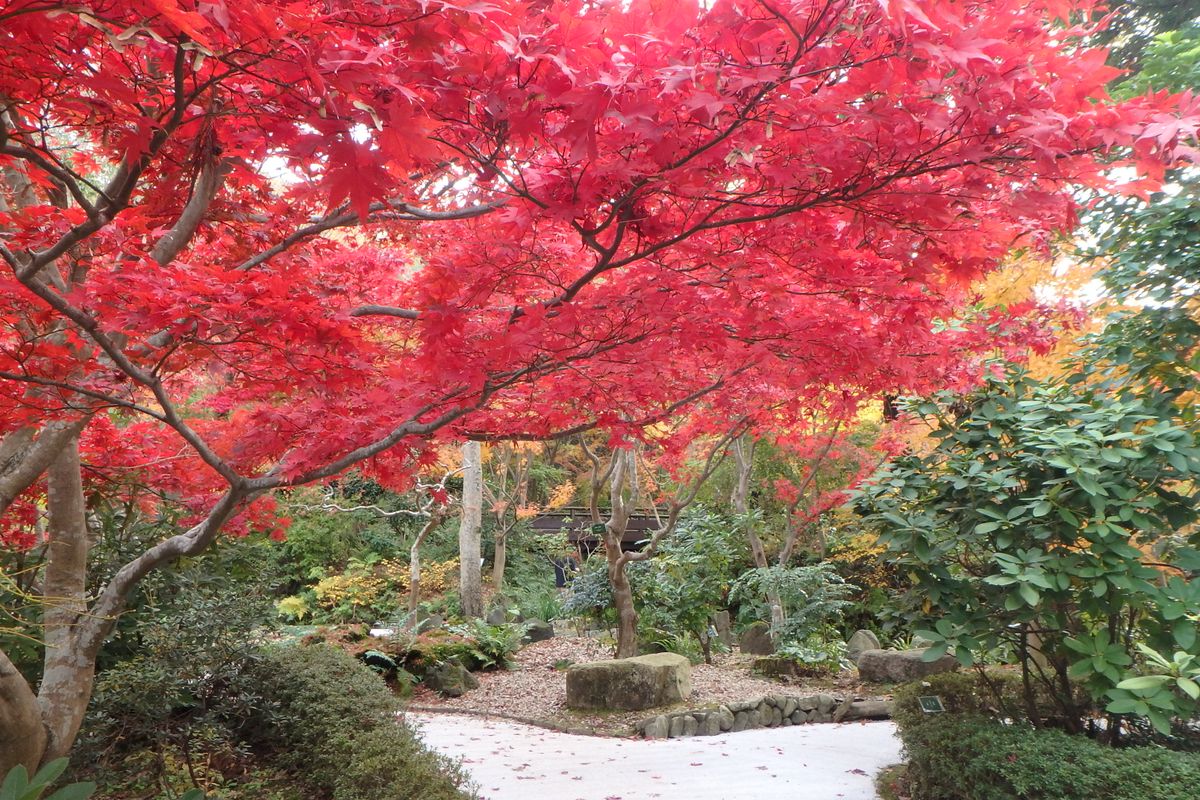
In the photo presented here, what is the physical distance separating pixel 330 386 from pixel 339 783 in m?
1.89

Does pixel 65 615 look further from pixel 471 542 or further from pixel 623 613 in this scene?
pixel 471 542

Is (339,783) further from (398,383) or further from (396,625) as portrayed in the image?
(396,625)

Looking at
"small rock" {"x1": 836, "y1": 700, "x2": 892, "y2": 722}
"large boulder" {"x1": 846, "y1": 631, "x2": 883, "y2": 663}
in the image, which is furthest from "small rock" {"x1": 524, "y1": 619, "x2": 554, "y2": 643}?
"small rock" {"x1": 836, "y1": 700, "x2": 892, "y2": 722}

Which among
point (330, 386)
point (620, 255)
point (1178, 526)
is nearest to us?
→ point (330, 386)

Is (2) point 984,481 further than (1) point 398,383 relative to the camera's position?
Yes

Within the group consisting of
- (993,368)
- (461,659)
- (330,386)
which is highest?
(993,368)

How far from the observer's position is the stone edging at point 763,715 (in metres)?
6.73

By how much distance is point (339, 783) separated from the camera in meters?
3.59

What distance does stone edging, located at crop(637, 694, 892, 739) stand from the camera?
22.1 ft

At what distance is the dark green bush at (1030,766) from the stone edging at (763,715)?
2.62m

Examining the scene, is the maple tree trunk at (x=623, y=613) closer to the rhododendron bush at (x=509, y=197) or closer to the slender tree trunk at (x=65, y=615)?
the rhododendron bush at (x=509, y=197)

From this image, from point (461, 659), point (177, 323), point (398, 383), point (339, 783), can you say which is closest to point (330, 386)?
point (398, 383)

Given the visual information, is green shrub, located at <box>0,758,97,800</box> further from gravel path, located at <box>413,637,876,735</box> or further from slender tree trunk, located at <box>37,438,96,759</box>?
gravel path, located at <box>413,637,876,735</box>

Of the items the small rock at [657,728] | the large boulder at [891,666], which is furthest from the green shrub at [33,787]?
the large boulder at [891,666]
